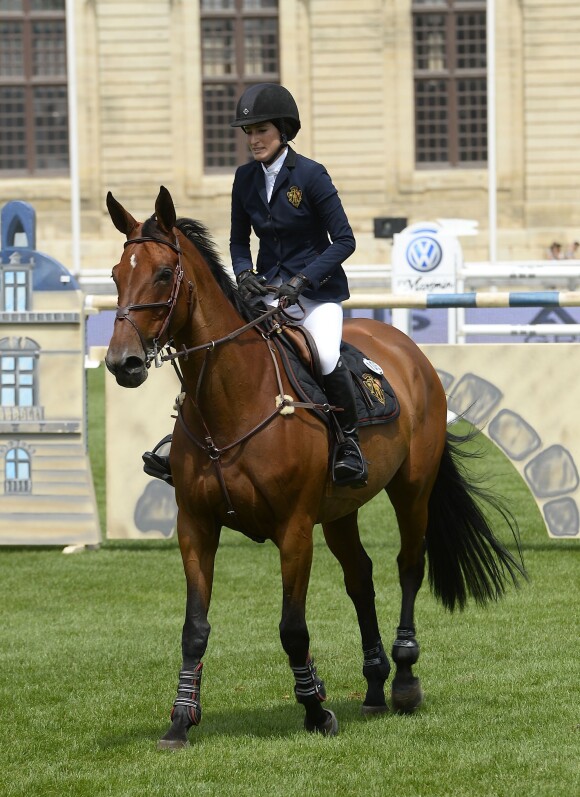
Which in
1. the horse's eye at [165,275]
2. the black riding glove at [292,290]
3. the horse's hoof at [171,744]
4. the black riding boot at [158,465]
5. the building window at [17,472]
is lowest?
the horse's hoof at [171,744]

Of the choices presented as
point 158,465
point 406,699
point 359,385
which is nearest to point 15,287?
point 158,465

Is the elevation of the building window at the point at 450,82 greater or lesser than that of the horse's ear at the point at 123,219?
greater

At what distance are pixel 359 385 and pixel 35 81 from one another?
1511 inches

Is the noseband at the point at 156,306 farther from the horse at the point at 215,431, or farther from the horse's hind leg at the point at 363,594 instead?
the horse's hind leg at the point at 363,594

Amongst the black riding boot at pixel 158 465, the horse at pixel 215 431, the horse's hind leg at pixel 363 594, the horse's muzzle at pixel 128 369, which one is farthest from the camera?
the horse's hind leg at pixel 363 594

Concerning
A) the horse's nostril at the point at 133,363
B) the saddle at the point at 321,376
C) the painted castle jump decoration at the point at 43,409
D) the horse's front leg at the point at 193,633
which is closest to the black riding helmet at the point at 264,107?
the saddle at the point at 321,376

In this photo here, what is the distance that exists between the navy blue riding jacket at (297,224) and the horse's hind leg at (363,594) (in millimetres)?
1134

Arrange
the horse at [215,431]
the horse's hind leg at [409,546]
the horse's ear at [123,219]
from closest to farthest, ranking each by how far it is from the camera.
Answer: the horse at [215,431] < the horse's ear at [123,219] < the horse's hind leg at [409,546]

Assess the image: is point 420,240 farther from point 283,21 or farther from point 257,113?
point 283,21

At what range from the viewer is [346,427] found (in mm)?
6500

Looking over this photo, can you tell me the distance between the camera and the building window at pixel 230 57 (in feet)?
142

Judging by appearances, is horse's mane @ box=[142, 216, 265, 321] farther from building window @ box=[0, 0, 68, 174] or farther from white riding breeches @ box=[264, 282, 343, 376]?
building window @ box=[0, 0, 68, 174]

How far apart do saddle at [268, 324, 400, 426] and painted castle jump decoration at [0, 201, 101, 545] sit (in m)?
5.00

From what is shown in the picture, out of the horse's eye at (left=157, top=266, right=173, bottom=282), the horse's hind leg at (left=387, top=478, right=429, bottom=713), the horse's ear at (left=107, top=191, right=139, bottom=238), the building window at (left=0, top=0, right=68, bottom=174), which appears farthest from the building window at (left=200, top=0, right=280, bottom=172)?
the horse's eye at (left=157, top=266, right=173, bottom=282)
